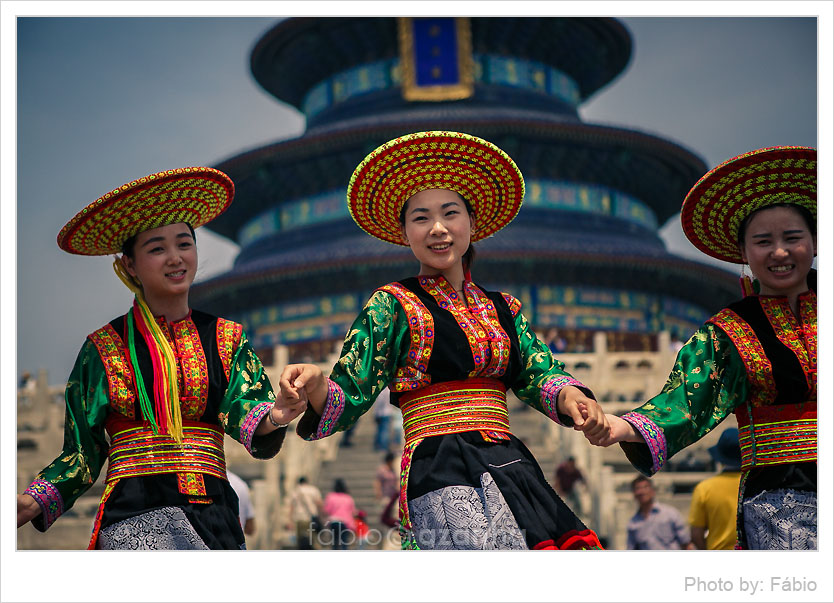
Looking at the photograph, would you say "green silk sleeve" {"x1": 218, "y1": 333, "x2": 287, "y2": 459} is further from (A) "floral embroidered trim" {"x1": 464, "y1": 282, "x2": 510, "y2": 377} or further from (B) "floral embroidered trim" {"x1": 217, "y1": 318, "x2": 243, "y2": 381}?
(A) "floral embroidered trim" {"x1": 464, "y1": 282, "x2": 510, "y2": 377}

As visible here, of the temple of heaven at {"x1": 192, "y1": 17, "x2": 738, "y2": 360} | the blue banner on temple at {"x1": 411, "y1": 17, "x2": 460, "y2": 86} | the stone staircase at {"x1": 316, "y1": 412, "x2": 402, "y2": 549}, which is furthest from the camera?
the blue banner on temple at {"x1": 411, "y1": 17, "x2": 460, "y2": 86}

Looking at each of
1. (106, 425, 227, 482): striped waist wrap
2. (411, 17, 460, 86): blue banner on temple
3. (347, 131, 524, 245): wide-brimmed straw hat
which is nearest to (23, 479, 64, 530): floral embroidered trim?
(106, 425, 227, 482): striped waist wrap

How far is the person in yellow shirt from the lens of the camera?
668cm

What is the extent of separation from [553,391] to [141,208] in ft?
6.29

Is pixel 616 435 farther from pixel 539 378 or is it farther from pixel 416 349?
pixel 416 349

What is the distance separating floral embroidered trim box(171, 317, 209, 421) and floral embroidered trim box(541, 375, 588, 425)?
140cm

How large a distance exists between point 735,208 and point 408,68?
20110 millimetres

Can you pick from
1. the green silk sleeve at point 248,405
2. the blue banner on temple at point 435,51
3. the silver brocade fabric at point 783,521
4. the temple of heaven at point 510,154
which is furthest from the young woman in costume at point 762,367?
the blue banner on temple at point 435,51

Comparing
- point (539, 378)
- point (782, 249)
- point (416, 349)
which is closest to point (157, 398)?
point (416, 349)

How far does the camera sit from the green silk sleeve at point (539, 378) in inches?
194

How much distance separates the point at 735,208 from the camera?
17.4 ft

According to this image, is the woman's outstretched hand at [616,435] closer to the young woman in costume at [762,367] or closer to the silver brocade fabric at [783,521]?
the young woman in costume at [762,367]

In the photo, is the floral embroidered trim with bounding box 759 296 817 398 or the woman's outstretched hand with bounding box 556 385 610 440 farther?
the floral embroidered trim with bounding box 759 296 817 398

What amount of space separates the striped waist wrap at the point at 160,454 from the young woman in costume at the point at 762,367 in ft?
5.48
